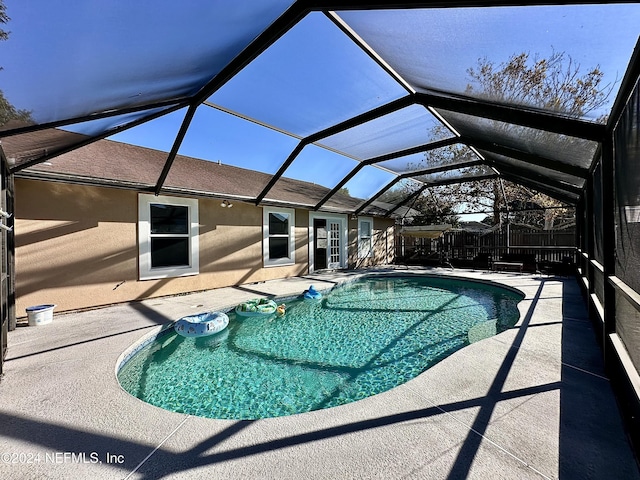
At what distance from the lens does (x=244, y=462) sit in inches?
78.0

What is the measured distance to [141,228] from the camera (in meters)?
7.34

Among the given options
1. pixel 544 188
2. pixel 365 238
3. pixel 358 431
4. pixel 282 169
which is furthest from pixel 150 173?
pixel 544 188

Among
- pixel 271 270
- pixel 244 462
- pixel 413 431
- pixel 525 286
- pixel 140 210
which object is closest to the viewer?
pixel 244 462

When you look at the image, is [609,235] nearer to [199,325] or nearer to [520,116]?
[520,116]

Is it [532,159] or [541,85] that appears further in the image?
[532,159]

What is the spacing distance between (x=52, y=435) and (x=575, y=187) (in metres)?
11.4

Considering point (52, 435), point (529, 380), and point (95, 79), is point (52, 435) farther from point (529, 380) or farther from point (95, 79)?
point (529, 380)

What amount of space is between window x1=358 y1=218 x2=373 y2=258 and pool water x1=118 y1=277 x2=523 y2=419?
701cm

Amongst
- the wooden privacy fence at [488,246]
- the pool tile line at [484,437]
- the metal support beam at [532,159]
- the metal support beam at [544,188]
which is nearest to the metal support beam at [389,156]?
the metal support beam at [532,159]

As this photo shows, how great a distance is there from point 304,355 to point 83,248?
5579mm

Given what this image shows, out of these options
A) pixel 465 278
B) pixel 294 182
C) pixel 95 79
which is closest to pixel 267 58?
pixel 95 79

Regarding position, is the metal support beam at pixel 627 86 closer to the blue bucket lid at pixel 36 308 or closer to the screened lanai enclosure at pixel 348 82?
the screened lanai enclosure at pixel 348 82

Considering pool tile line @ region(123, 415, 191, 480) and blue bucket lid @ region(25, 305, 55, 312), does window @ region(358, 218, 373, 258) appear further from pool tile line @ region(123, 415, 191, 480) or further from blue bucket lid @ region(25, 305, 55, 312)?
pool tile line @ region(123, 415, 191, 480)

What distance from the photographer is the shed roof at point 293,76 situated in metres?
2.40
